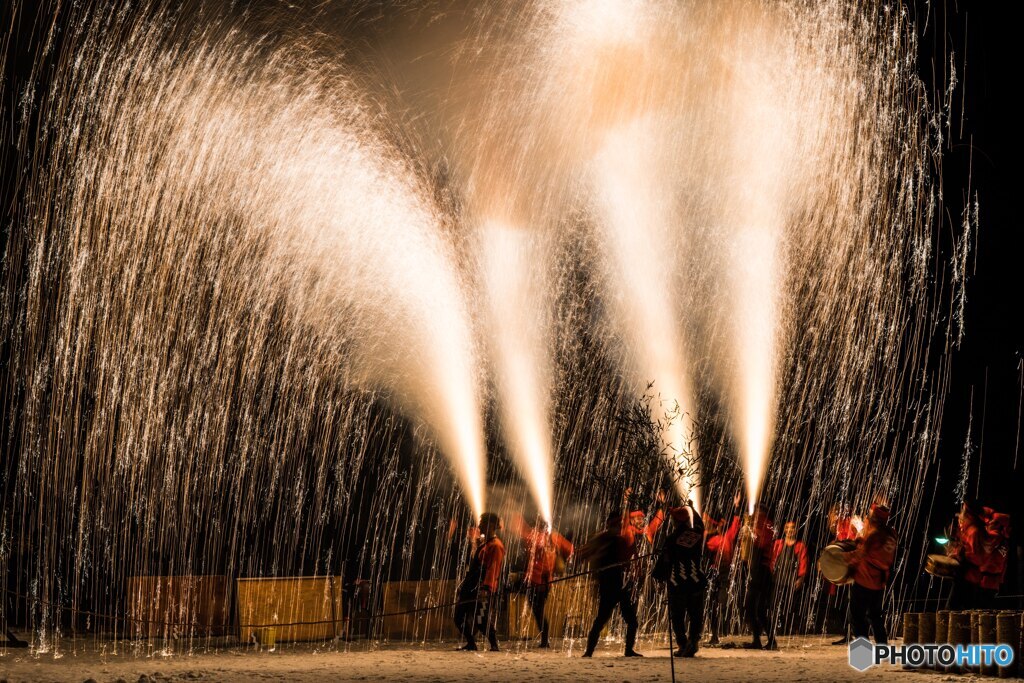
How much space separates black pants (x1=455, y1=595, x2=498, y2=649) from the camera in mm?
14172

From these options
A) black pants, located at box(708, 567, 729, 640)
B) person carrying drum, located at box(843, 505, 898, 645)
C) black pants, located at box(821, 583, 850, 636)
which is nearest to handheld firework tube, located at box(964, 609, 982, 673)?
person carrying drum, located at box(843, 505, 898, 645)

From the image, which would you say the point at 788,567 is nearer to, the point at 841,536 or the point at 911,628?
the point at 841,536

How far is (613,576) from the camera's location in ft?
42.7

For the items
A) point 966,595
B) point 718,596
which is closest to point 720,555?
point 718,596

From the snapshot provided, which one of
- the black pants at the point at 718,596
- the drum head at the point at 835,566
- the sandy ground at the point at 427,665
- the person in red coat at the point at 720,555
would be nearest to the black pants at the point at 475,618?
the sandy ground at the point at 427,665

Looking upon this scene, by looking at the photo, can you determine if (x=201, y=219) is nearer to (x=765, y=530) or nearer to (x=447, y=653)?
(x=447, y=653)

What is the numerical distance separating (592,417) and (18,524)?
12692mm

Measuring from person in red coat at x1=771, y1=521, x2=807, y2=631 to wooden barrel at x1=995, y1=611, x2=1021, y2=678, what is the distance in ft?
14.3

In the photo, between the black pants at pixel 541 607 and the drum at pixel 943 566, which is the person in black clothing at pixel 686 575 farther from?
the drum at pixel 943 566

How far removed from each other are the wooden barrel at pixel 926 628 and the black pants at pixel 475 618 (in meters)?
5.30

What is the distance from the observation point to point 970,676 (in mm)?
10422

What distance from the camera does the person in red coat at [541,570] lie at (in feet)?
49.2

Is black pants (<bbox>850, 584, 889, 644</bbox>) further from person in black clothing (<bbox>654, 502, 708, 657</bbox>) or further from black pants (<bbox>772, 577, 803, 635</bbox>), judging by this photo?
black pants (<bbox>772, 577, 803, 635</bbox>)

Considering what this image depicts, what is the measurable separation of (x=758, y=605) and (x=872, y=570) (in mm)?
2108
